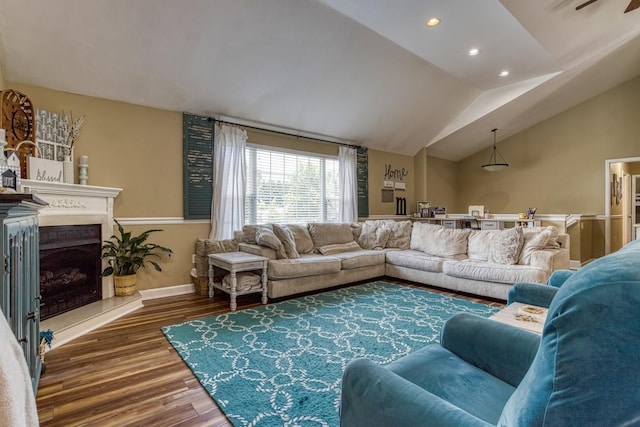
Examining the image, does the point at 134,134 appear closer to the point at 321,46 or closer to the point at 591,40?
the point at 321,46

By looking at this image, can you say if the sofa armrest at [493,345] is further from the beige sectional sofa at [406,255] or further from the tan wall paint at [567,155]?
the tan wall paint at [567,155]

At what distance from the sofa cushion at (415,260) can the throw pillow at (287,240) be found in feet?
5.07

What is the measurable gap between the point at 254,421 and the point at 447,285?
3241 mm

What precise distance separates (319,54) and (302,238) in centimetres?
245

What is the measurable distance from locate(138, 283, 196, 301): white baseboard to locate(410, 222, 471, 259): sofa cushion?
336cm

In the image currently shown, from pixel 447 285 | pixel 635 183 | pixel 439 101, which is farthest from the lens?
pixel 635 183

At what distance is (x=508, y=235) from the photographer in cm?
401

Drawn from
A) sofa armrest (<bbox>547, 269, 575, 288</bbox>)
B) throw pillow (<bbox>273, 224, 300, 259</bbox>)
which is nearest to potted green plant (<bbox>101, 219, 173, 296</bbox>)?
throw pillow (<bbox>273, 224, 300, 259</bbox>)

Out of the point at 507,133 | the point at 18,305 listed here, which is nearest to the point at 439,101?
the point at 507,133

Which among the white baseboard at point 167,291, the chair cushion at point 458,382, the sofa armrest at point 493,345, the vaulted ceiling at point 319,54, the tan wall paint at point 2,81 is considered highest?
the vaulted ceiling at point 319,54

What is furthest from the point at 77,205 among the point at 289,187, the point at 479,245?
the point at 479,245

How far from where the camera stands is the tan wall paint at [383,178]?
6.46 metres

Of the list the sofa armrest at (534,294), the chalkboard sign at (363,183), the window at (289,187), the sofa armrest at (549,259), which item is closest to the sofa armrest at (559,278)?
the sofa armrest at (534,294)

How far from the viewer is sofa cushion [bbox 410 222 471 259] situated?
4.48m
